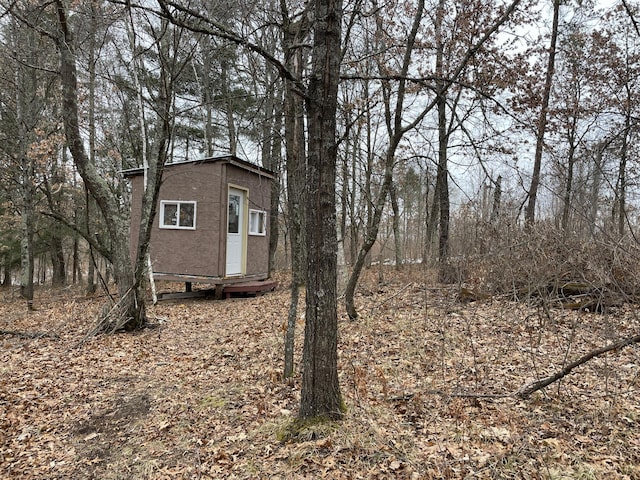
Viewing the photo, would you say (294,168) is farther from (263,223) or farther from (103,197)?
(263,223)

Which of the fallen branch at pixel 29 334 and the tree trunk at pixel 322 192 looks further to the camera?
the fallen branch at pixel 29 334

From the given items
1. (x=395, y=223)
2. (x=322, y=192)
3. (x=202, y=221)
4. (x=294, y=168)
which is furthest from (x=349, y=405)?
(x=395, y=223)

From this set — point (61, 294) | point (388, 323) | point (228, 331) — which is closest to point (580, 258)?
point (388, 323)

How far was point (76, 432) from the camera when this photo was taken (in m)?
3.72

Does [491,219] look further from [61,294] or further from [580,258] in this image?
[61,294]

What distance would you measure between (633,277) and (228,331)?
20.0 feet

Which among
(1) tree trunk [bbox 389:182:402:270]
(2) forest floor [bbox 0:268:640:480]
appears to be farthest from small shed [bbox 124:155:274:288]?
(1) tree trunk [bbox 389:182:402:270]

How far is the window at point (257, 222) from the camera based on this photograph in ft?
39.1

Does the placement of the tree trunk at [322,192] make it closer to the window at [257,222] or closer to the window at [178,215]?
the window at [178,215]

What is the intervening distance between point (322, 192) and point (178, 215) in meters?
8.77

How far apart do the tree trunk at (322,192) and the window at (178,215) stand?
8.24m

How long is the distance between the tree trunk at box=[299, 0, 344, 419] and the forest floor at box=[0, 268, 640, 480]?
72 centimetres

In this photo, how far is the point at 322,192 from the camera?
3.02 m

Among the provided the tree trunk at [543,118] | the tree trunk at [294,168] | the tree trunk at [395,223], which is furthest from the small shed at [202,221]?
the tree trunk at [543,118]
